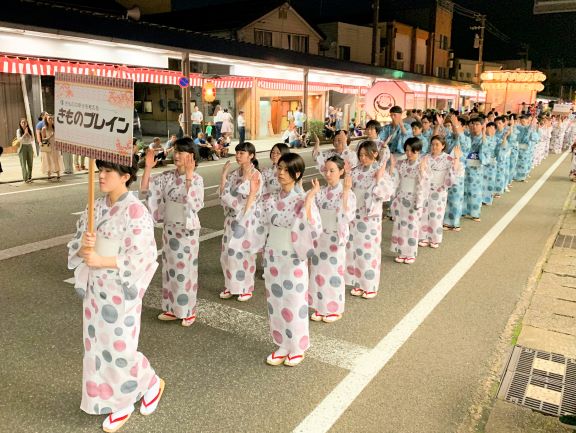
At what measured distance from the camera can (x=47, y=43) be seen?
1192 cm

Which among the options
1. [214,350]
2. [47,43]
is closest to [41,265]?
[214,350]

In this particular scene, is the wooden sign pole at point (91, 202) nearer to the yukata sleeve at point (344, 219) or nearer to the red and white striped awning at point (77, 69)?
the yukata sleeve at point (344, 219)

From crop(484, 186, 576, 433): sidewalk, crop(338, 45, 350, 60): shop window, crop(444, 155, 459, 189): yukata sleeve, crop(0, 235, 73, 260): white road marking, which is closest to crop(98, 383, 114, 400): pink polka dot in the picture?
crop(484, 186, 576, 433): sidewalk

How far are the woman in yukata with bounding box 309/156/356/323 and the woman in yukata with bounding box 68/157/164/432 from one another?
6.99 feet

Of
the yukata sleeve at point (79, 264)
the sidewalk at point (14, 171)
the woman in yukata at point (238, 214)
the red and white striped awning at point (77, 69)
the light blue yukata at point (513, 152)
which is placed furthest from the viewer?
the light blue yukata at point (513, 152)

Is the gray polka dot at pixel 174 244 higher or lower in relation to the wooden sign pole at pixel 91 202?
lower

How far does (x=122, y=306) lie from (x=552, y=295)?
5000 millimetres

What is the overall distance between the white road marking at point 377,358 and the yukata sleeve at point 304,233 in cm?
109

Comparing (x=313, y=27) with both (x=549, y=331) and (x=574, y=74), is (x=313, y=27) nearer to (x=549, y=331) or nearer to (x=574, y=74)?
(x=549, y=331)

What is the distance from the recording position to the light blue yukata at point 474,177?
1016 centimetres

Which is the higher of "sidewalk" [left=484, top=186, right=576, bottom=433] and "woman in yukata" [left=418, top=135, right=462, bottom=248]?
"woman in yukata" [left=418, top=135, right=462, bottom=248]

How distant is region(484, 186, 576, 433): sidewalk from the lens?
3.49 metres

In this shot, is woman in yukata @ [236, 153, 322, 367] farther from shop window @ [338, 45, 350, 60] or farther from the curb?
shop window @ [338, 45, 350, 60]

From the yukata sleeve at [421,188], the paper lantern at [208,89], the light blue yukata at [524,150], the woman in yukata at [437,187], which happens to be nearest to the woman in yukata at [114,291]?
the yukata sleeve at [421,188]
